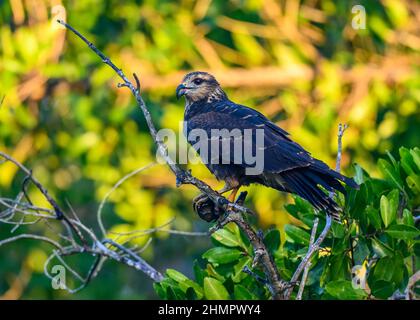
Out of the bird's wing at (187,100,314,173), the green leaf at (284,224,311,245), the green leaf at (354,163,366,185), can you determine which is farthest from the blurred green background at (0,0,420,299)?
the green leaf at (284,224,311,245)

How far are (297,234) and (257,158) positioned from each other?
63 centimetres

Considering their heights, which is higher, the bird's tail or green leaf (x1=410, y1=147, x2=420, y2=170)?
green leaf (x1=410, y1=147, x2=420, y2=170)

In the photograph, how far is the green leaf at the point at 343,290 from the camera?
425 cm

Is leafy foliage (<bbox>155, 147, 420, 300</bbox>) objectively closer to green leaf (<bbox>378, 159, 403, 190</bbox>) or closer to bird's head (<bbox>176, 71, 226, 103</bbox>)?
green leaf (<bbox>378, 159, 403, 190</bbox>)

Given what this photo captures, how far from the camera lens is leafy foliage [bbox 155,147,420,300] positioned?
440cm

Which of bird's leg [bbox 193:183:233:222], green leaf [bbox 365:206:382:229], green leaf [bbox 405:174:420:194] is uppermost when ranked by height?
green leaf [bbox 405:174:420:194]

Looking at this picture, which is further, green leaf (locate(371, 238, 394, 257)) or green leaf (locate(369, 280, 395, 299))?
green leaf (locate(371, 238, 394, 257))

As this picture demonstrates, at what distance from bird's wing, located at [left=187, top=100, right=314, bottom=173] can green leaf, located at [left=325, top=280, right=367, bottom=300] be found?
79 centimetres

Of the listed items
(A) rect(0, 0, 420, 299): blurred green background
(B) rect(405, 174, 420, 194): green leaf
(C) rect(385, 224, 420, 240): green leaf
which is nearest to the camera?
(C) rect(385, 224, 420, 240): green leaf

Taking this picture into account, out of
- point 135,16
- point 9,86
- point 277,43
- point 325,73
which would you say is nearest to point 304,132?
point 325,73

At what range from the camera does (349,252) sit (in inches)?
182

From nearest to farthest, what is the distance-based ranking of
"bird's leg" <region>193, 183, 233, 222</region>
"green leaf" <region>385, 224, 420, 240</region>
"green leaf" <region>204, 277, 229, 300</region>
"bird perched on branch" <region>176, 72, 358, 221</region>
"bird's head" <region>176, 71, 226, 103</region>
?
"green leaf" <region>385, 224, 420, 240</region> → "green leaf" <region>204, 277, 229, 300</region> → "bird perched on branch" <region>176, 72, 358, 221</region> → "bird's leg" <region>193, 183, 233, 222</region> → "bird's head" <region>176, 71, 226, 103</region>

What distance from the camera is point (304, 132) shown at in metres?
8.02

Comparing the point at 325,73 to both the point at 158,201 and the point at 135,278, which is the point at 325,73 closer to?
the point at 158,201
